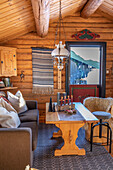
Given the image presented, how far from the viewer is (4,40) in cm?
438

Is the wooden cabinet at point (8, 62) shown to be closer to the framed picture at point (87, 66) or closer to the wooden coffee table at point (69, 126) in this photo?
the framed picture at point (87, 66)

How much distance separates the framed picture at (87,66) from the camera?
4875 mm

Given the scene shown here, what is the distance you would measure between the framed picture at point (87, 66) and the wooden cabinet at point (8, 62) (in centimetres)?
164

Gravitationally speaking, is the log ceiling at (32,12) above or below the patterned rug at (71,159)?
above

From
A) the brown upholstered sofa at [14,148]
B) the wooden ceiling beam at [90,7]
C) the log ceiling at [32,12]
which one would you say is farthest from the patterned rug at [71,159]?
the wooden ceiling beam at [90,7]

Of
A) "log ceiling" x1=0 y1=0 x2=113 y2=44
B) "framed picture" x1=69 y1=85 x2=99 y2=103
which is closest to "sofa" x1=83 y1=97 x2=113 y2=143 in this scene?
"framed picture" x1=69 y1=85 x2=99 y2=103

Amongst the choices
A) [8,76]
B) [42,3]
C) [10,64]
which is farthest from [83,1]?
[8,76]

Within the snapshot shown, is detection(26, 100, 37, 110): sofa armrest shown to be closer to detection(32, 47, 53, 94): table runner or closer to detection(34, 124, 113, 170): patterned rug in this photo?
detection(32, 47, 53, 94): table runner

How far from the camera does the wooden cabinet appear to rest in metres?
4.20

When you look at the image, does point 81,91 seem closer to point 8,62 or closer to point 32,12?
point 8,62

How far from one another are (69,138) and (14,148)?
1042mm

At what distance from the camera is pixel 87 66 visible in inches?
194

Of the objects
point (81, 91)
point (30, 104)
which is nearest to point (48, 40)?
point (81, 91)

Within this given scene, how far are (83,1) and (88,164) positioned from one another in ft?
11.6
